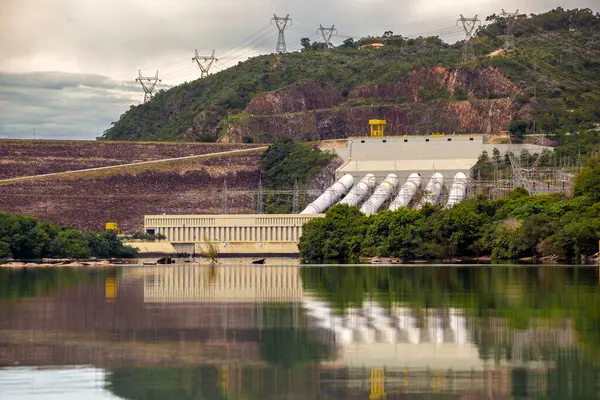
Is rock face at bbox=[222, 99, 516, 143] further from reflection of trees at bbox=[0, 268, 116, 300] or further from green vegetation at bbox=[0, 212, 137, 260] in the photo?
reflection of trees at bbox=[0, 268, 116, 300]

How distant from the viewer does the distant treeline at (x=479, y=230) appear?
75.6 meters

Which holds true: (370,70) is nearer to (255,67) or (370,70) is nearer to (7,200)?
(255,67)

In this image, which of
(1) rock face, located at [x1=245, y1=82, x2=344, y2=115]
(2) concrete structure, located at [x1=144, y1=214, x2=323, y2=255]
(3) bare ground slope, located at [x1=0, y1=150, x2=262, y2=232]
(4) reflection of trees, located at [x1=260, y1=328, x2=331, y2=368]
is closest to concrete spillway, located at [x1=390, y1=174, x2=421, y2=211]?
(2) concrete structure, located at [x1=144, y1=214, x2=323, y2=255]

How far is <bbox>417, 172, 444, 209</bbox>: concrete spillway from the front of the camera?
11033 cm

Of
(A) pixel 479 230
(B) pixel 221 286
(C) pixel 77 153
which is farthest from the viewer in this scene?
(C) pixel 77 153

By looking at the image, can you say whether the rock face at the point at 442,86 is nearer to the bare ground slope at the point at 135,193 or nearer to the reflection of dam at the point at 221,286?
the bare ground slope at the point at 135,193

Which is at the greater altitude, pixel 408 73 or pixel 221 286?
pixel 408 73

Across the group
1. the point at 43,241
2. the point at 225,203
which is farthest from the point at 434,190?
the point at 43,241

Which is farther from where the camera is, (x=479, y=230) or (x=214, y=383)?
(x=479, y=230)

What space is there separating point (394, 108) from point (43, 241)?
70673mm

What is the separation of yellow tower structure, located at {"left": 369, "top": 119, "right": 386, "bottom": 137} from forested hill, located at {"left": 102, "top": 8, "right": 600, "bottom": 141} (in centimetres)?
1003

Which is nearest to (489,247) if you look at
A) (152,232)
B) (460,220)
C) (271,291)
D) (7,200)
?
(460,220)

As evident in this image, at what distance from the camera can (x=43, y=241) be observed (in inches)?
3538

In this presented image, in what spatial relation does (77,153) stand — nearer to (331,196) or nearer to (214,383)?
(331,196)
